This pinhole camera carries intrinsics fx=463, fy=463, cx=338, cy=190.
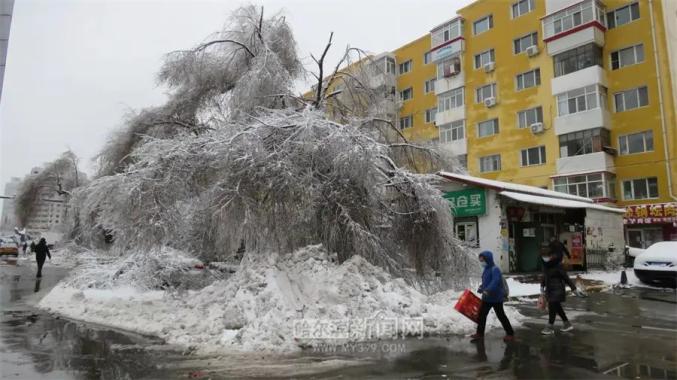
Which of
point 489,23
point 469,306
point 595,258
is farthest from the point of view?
point 489,23

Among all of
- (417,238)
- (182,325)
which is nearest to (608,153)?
(417,238)

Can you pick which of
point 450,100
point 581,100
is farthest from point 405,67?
point 581,100

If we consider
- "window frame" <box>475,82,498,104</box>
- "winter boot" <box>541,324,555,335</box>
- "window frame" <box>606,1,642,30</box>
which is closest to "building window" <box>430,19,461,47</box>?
"window frame" <box>475,82,498,104</box>

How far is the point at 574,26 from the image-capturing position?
3136 centimetres

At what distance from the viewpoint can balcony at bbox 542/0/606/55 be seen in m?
30.4

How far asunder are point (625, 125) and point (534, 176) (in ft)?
21.1

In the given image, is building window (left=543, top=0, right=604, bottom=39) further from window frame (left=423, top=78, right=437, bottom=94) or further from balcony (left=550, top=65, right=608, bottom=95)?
window frame (left=423, top=78, right=437, bottom=94)

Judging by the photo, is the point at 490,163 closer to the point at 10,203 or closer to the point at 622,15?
the point at 622,15

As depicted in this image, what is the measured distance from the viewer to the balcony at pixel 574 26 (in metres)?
30.4

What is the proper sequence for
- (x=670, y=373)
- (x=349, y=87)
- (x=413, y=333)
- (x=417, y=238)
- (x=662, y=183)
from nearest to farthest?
(x=670, y=373) → (x=413, y=333) → (x=417, y=238) → (x=349, y=87) → (x=662, y=183)

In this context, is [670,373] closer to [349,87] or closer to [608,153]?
[349,87]

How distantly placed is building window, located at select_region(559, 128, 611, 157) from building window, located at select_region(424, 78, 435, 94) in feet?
46.1

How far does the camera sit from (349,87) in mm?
15023

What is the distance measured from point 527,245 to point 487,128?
1790 cm
